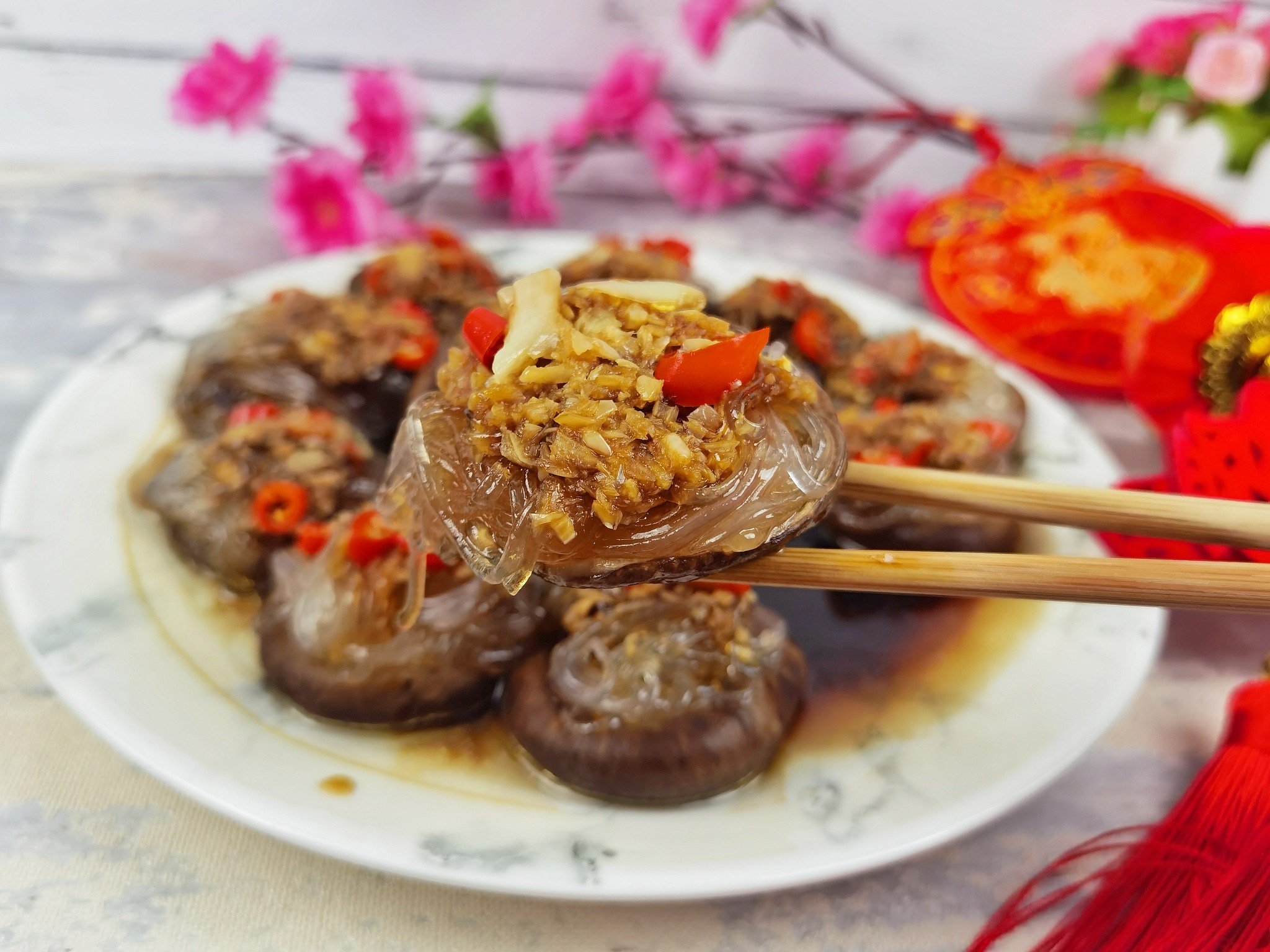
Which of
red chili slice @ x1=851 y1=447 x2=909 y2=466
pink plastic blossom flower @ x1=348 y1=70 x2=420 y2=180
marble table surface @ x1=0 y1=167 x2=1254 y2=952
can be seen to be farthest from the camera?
pink plastic blossom flower @ x1=348 y1=70 x2=420 y2=180

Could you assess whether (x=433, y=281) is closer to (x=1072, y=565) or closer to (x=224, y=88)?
(x=224, y=88)

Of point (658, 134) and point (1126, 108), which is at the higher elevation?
point (1126, 108)

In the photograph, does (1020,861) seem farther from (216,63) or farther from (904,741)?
(216,63)

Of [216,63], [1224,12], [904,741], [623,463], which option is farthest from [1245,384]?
[216,63]

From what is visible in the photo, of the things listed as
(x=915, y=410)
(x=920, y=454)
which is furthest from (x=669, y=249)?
(x=920, y=454)

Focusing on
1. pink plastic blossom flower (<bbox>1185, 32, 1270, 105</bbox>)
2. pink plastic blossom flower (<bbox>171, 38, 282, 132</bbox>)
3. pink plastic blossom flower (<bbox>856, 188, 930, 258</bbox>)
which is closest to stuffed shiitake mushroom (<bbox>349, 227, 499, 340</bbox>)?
pink plastic blossom flower (<bbox>171, 38, 282, 132</bbox>)

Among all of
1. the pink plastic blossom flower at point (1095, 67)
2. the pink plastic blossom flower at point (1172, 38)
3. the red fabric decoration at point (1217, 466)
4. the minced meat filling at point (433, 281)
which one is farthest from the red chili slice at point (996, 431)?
the pink plastic blossom flower at point (1095, 67)

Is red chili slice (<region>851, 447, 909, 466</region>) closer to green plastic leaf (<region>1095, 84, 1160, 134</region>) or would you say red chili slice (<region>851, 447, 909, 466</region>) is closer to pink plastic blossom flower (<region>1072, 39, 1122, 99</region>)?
green plastic leaf (<region>1095, 84, 1160, 134</region>)
